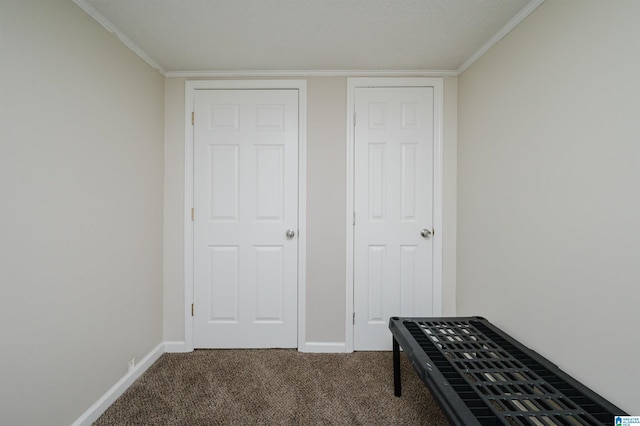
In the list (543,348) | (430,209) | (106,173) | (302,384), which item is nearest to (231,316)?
(302,384)

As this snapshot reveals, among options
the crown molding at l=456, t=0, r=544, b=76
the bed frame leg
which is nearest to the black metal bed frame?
the bed frame leg

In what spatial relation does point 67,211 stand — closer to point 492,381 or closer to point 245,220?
point 245,220

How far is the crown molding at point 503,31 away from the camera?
1.33 meters

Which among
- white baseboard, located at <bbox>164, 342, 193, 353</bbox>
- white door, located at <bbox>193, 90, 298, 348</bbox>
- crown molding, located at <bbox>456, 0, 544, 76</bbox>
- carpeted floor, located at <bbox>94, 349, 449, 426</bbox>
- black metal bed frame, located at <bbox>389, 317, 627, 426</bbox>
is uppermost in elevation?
crown molding, located at <bbox>456, 0, 544, 76</bbox>

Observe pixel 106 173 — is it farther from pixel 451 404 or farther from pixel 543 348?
pixel 543 348

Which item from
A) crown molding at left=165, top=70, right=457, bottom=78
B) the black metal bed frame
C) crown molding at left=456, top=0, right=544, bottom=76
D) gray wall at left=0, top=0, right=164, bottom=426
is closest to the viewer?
the black metal bed frame

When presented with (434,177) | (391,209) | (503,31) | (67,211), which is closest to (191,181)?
(67,211)

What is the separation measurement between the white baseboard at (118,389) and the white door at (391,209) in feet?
5.24

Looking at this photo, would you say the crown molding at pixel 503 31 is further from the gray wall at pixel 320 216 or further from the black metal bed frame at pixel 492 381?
the black metal bed frame at pixel 492 381

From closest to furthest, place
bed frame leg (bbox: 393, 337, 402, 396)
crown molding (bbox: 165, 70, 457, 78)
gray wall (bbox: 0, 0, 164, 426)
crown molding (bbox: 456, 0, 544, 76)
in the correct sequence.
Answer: gray wall (bbox: 0, 0, 164, 426)
crown molding (bbox: 456, 0, 544, 76)
bed frame leg (bbox: 393, 337, 402, 396)
crown molding (bbox: 165, 70, 457, 78)

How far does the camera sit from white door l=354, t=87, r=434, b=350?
206cm

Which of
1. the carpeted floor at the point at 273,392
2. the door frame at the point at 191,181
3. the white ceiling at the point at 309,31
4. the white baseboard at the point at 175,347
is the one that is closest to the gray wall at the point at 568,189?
the white ceiling at the point at 309,31

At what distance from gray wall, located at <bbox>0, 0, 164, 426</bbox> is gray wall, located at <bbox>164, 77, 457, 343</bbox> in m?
0.23

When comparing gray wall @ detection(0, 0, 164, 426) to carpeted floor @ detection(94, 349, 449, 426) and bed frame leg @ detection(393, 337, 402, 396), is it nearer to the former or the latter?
carpeted floor @ detection(94, 349, 449, 426)
